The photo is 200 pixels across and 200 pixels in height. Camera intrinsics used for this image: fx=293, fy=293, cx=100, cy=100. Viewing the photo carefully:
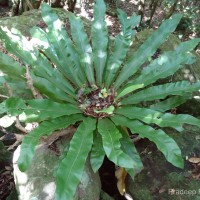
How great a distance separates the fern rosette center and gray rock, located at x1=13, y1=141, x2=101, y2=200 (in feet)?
1.70

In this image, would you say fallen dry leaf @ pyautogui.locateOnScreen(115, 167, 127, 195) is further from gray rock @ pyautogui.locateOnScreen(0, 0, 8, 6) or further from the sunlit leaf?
gray rock @ pyautogui.locateOnScreen(0, 0, 8, 6)

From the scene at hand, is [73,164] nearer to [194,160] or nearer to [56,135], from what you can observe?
[56,135]

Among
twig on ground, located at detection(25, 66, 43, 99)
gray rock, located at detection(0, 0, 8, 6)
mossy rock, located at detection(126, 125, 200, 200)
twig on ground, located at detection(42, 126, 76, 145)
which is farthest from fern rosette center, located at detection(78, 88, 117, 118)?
gray rock, located at detection(0, 0, 8, 6)

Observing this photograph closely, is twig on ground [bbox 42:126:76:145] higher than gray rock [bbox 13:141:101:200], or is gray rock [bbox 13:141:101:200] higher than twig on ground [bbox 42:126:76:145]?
twig on ground [bbox 42:126:76:145]

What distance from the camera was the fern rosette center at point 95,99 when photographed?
277cm

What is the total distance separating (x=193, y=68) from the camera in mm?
3631

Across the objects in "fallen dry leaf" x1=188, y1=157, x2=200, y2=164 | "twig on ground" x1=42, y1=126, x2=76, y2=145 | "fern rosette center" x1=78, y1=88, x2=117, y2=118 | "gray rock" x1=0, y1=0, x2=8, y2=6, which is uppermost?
"fern rosette center" x1=78, y1=88, x2=117, y2=118

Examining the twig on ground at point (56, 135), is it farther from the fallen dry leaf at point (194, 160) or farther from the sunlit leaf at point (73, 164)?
the fallen dry leaf at point (194, 160)

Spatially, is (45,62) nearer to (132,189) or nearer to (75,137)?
(75,137)

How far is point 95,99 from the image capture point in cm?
290

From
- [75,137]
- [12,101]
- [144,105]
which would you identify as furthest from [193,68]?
[12,101]

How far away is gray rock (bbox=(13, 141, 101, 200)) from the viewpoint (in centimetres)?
242

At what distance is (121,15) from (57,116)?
1.39 metres

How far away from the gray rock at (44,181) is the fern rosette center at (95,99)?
519mm
